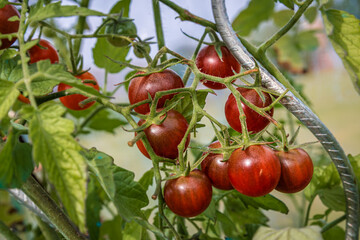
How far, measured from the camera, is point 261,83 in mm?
457

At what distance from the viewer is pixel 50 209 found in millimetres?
456

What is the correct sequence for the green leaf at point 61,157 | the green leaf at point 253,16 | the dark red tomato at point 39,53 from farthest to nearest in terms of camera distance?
the green leaf at point 253,16
the dark red tomato at point 39,53
the green leaf at point 61,157

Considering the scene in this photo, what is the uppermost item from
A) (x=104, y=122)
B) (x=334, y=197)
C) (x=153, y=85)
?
(x=153, y=85)

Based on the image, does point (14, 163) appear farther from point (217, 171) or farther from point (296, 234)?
point (296, 234)

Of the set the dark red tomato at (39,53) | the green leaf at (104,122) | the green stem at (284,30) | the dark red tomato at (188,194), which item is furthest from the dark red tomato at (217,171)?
the green leaf at (104,122)

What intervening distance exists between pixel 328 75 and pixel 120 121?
2.24m

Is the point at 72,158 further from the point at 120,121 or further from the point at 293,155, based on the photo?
the point at 120,121

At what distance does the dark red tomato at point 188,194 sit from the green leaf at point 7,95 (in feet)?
0.59

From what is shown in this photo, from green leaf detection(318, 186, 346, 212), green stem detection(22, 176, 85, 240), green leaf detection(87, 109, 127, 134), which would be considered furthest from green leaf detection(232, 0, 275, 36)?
green stem detection(22, 176, 85, 240)

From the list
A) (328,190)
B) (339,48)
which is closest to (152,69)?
(339,48)

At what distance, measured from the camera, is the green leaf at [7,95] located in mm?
334

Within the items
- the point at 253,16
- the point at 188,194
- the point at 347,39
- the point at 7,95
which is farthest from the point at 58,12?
the point at 253,16

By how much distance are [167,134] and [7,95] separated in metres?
0.16

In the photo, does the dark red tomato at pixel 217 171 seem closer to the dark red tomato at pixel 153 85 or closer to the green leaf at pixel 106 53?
the dark red tomato at pixel 153 85
